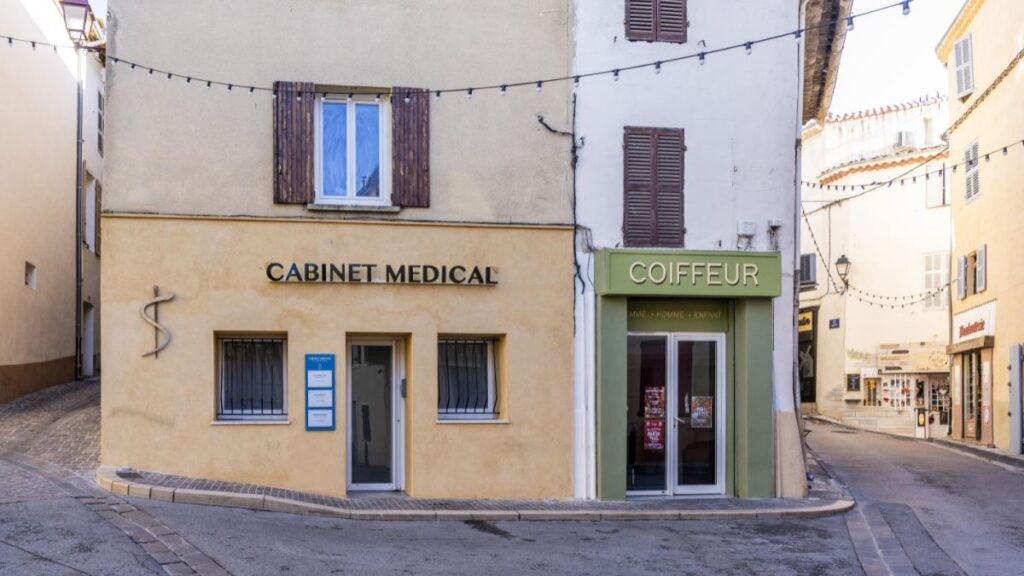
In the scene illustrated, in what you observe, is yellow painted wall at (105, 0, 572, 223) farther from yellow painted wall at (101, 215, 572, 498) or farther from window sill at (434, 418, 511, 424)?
window sill at (434, 418, 511, 424)

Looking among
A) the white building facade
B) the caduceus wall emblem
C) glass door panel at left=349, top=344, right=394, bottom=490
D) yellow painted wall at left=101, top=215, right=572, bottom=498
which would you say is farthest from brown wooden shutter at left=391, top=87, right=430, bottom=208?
the caduceus wall emblem

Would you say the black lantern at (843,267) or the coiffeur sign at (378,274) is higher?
the black lantern at (843,267)

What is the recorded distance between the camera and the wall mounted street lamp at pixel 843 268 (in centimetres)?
3418

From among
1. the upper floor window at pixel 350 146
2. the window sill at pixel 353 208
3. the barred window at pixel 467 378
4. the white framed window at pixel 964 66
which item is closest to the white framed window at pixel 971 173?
the white framed window at pixel 964 66

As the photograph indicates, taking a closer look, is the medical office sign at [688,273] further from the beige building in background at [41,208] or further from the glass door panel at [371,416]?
the beige building in background at [41,208]

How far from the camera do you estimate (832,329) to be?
3616cm

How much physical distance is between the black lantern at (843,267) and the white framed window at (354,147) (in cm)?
2377

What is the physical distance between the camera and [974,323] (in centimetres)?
2616

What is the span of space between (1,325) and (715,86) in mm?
11803

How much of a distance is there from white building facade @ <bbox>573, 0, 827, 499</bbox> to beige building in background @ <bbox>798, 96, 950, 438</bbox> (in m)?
18.4

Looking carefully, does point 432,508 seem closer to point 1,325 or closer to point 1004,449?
point 1,325

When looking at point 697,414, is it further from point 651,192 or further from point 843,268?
point 843,268

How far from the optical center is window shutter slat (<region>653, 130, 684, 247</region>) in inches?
547

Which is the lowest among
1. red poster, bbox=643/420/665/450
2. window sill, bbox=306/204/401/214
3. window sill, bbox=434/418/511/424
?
red poster, bbox=643/420/665/450
